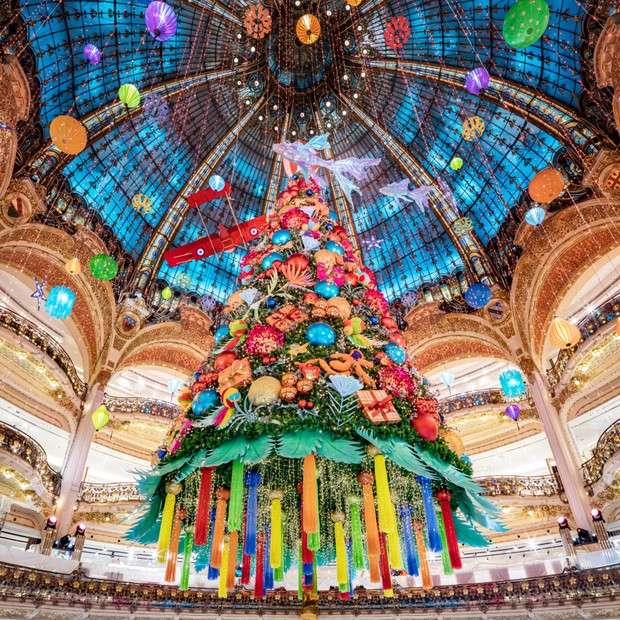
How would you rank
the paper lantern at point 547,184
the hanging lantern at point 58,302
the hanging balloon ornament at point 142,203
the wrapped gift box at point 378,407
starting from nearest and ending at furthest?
1. the wrapped gift box at point 378,407
2. the paper lantern at point 547,184
3. the hanging lantern at point 58,302
4. the hanging balloon ornament at point 142,203

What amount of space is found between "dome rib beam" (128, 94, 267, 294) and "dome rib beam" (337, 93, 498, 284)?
4715 millimetres

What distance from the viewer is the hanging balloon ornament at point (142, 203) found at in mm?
17391

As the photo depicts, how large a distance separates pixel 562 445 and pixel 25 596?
52.1 feet

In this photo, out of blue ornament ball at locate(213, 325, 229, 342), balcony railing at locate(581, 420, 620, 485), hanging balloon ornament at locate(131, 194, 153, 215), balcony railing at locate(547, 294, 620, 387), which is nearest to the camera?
blue ornament ball at locate(213, 325, 229, 342)

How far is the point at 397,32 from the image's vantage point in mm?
16984

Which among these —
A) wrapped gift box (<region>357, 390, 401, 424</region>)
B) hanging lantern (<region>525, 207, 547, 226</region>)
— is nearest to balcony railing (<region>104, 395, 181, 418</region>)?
hanging lantern (<region>525, 207, 547, 226</region>)

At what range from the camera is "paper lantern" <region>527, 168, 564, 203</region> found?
36.9ft

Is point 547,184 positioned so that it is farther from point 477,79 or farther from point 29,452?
point 29,452

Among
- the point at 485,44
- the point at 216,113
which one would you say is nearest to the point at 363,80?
the point at 485,44

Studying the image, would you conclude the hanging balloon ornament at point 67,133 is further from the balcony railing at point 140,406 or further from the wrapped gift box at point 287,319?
the balcony railing at point 140,406

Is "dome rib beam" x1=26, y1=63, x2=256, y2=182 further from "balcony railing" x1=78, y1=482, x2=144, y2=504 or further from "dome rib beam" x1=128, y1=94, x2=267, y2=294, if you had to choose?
"balcony railing" x1=78, y1=482, x2=144, y2=504

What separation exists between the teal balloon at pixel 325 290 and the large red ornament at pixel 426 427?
2012 millimetres

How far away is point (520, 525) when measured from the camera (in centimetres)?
1792

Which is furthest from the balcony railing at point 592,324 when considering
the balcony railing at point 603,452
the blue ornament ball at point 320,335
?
the blue ornament ball at point 320,335
